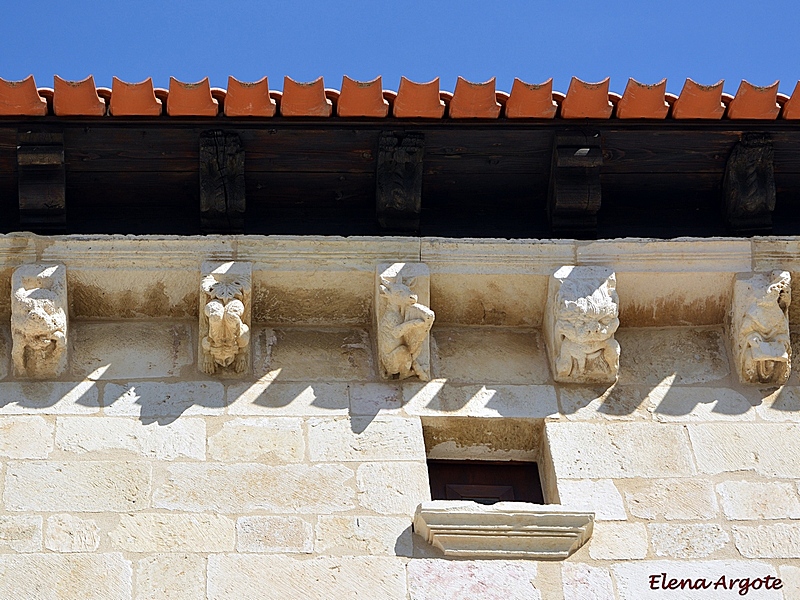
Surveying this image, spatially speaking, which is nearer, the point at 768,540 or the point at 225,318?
the point at 768,540

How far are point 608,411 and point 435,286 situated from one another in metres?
0.97

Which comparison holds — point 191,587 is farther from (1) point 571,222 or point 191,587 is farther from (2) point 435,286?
(1) point 571,222

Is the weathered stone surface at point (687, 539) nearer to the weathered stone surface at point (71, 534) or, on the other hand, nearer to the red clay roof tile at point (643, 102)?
the red clay roof tile at point (643, 102)

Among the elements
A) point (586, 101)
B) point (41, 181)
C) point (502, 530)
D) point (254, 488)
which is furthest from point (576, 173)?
point (41, 181)

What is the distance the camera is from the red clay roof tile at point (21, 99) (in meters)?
5.28

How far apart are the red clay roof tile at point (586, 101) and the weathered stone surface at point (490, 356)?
42.3 inches

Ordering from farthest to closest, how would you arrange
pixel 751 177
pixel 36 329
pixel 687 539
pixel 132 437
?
pixel 751 177 → pixel 36 329 → pixel 132 437 → pixel 687 539

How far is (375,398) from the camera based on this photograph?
560 centimetres

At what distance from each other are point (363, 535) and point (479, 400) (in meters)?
0.91

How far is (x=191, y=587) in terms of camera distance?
4.86 meters

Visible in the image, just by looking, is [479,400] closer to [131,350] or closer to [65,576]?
[131,350]

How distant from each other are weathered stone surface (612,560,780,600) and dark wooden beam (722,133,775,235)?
169 centimetres

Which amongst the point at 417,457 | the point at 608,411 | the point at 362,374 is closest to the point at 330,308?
the point at 362,374

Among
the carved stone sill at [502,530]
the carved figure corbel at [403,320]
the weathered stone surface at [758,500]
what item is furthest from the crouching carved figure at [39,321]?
the weathered stone surface at [758,500]
